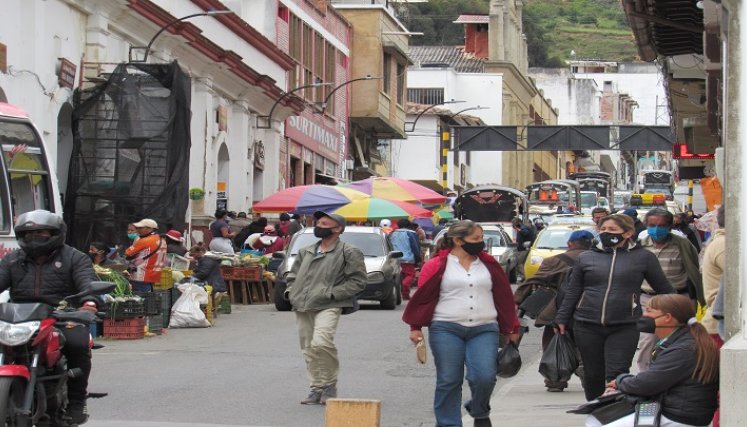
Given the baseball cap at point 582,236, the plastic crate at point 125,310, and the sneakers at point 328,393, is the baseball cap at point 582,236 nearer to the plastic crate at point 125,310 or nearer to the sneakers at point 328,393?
the sneakers at point 328,393

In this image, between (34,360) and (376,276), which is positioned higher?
(376,276)

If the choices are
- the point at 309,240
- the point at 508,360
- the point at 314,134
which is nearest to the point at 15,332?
the point at 508,360

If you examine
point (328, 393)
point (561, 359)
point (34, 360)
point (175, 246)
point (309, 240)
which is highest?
point (309, 240)

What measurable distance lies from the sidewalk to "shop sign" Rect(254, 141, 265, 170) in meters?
26.6

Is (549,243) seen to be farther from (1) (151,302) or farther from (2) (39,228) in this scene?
(2) (39,228)

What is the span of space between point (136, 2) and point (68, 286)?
Result: 20556 mm

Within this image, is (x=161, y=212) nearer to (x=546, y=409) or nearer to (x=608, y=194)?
(x=546, y=409)

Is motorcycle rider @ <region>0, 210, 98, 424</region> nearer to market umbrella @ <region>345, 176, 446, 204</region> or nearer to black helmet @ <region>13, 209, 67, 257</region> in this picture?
black helmet @ <region>13, 209, 67, 257</region>

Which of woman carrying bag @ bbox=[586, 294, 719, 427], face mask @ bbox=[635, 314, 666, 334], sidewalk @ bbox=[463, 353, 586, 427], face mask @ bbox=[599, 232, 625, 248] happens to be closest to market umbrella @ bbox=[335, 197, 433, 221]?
sidewalk @ bbox=[463, 353, 586, 427]

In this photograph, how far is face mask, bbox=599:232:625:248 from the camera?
36.9 ft

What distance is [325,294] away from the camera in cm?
1334

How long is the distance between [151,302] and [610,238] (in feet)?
34.5

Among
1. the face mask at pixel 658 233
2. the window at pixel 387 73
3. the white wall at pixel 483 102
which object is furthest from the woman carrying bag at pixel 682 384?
the white wall at pixel 483 102

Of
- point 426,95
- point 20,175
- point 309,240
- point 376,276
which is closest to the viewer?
point 20,175
